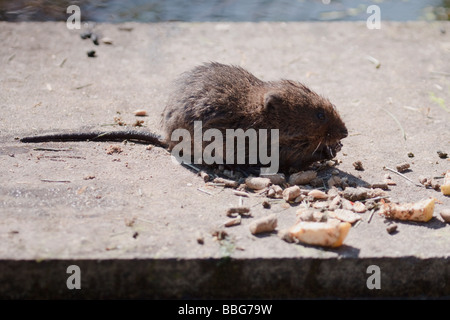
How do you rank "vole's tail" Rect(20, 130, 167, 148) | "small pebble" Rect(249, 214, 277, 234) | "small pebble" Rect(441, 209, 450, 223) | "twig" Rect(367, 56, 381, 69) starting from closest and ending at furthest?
1. "small pebble" Rect(249, 214, 277, 234)
2. "small pebble" Rect(441, 209, 450, 223)
3. "vole's tail" Rect(20, 130, 167, 148)
4. "twig" Rect(367, 56, 381, 69)

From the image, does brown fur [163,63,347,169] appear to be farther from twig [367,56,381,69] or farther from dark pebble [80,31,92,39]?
dark pebble [80,31,92,39]

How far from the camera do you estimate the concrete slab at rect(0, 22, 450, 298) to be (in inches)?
168

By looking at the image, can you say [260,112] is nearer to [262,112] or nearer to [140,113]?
[262,112]

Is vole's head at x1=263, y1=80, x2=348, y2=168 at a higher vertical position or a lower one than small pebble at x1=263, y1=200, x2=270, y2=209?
higher

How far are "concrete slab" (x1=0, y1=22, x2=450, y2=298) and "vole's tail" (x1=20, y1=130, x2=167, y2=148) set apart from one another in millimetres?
93

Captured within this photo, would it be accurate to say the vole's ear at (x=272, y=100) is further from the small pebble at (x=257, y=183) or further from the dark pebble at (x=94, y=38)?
the dark pebble at (x=94, y=38)

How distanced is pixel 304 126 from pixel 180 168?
1.20 m

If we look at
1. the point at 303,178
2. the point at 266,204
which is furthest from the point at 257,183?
the point at 303,178

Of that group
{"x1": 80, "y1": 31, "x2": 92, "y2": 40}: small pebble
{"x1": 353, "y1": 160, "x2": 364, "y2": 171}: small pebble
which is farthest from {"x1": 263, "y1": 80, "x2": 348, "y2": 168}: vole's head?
{"x1": 80, "y1": 31, "x2": 92, "y2": 40}: small pebble

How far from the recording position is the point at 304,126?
231 inches

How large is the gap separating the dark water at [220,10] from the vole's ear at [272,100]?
4594 mm

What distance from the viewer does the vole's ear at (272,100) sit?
5.69 meters
